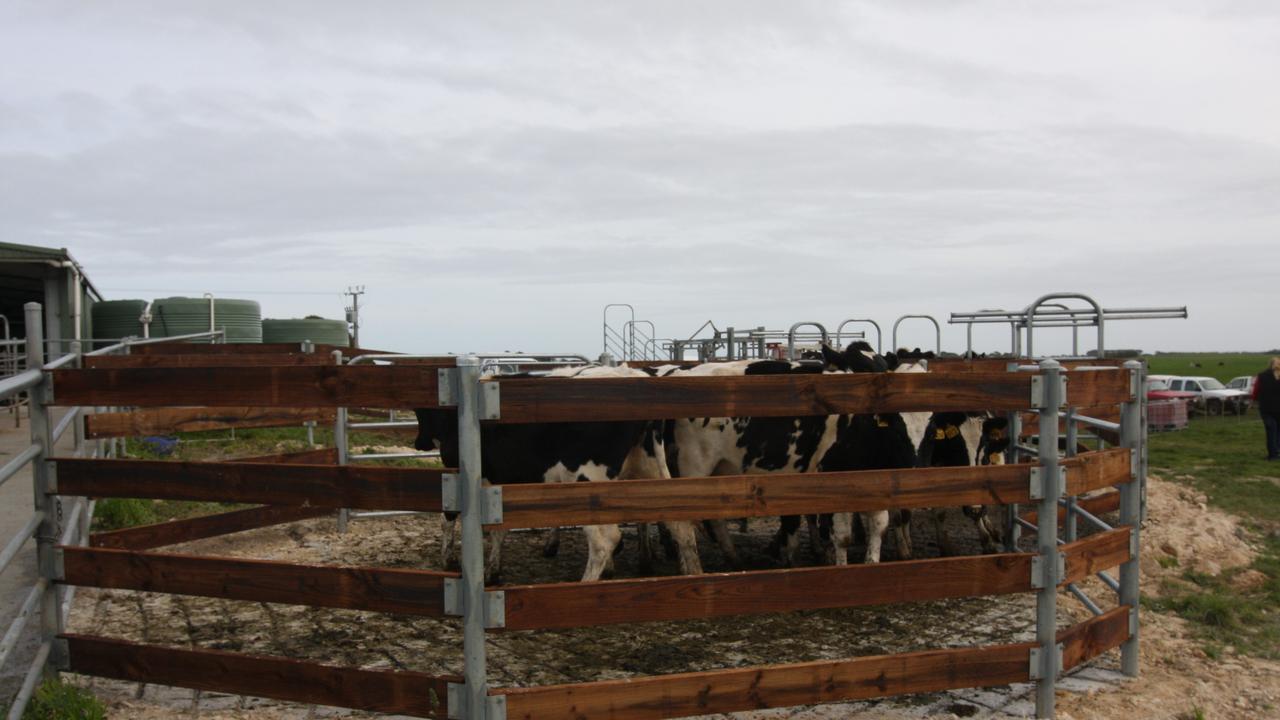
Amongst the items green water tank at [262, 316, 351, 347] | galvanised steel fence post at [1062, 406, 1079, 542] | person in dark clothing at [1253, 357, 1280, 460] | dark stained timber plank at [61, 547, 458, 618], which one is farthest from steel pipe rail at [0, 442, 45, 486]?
green water tank at [262, 316, 351, 347]

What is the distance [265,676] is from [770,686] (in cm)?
217

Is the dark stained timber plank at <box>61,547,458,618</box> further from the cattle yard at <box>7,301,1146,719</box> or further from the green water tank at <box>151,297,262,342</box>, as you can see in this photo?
the green water tank at <box>151,297,262,342</box>

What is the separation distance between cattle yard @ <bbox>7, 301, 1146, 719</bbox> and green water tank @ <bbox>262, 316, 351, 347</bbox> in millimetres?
22041

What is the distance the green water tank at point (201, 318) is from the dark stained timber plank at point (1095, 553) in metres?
20.6

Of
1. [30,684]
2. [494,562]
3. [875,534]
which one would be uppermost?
[30,684]

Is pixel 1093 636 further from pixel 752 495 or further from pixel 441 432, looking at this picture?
pixel 441 432

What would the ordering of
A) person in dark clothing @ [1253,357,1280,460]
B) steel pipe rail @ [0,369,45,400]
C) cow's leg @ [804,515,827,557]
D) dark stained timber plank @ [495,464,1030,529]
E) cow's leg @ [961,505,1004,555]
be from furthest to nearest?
person in dark clothing @ [1253,357,1280,460], cow's leg @ [961,505,1004,555], cow's leg @ [804,515,827,557], dark stained timber plank @ [495,464,1030,529], steel pipe rail @ [0,369,45,400]

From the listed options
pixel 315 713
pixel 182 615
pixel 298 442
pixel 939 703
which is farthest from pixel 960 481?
pixel 298 442

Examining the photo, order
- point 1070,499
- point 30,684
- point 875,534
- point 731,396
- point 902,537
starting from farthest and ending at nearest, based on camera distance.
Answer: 1. point 902,537
2. point 875,534
3. point 1070,499
4. point 30,684
5. point 731,396

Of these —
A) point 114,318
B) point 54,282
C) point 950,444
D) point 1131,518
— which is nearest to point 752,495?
point 1131,518

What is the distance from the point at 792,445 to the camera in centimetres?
808

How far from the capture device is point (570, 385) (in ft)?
12.9

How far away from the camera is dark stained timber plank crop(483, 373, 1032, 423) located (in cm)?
388

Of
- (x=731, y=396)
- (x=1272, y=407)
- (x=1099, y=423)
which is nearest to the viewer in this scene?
(x=731, y=396)
